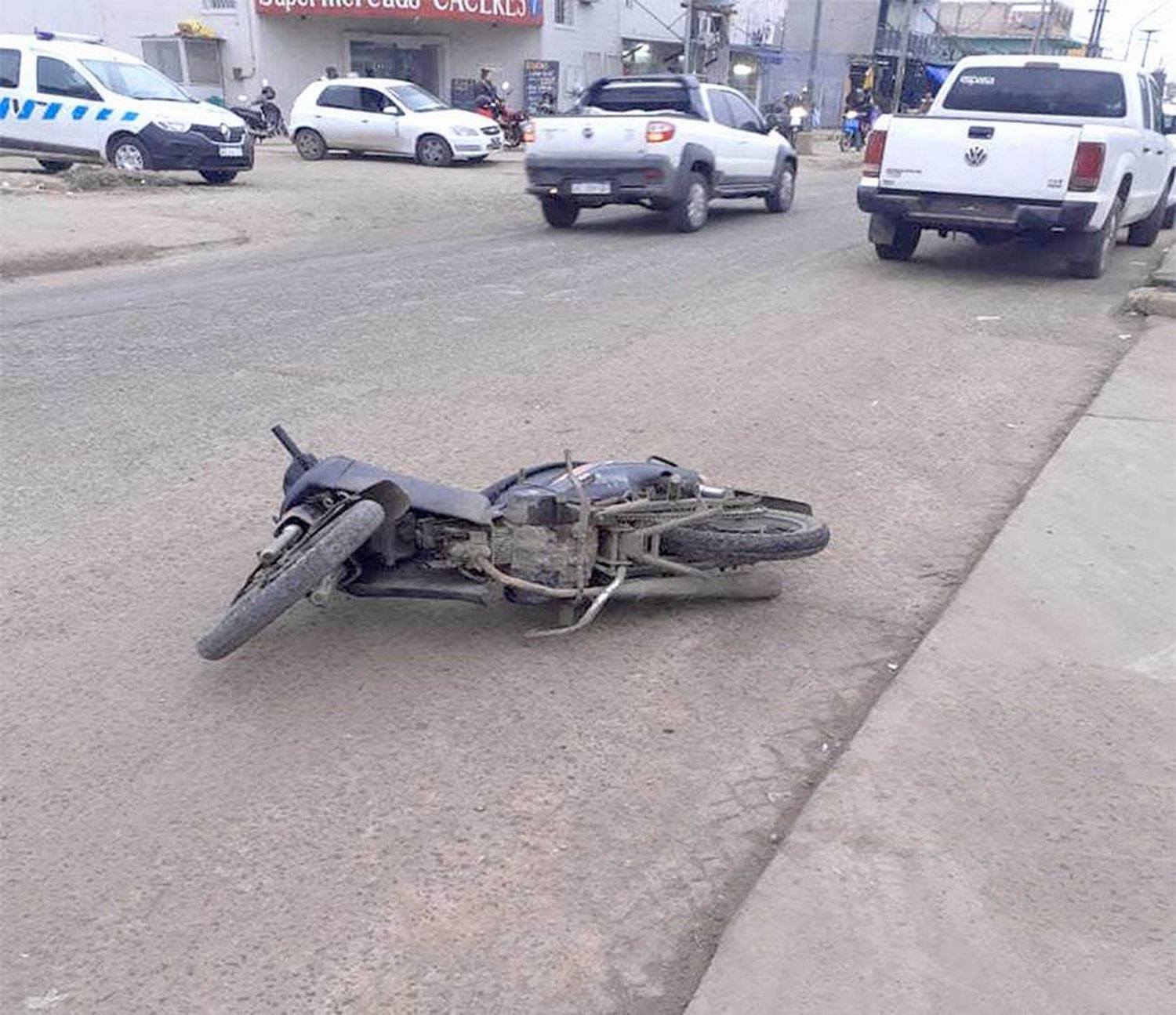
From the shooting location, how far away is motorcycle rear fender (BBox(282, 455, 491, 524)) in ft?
11.4

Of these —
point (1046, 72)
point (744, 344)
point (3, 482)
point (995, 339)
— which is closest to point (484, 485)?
point (3, 482)

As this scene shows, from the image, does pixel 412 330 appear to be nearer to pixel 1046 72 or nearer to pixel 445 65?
pixel 1046 72

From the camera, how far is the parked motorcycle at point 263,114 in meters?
27.8

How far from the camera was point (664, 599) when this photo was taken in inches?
157

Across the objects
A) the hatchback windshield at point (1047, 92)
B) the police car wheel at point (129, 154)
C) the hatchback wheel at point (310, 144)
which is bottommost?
the hatchback wheel at point (310, 144)

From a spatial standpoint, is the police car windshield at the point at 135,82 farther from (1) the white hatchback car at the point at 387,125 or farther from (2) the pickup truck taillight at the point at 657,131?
(2) the pickup truck taillight at the point at 657,131

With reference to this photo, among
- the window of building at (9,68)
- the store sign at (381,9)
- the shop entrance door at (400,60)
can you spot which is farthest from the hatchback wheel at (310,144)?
the shop entrance door at (400,60)

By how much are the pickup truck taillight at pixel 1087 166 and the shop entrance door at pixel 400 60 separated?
1105 inches

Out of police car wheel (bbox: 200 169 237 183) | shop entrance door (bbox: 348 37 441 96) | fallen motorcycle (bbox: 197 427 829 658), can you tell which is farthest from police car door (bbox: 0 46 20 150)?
shop entrance door (bbox: 348 37 441 96)

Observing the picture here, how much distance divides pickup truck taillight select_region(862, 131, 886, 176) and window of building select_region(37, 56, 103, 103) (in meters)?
11.7

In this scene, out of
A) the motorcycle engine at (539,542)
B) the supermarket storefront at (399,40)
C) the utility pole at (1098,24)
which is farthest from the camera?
the utility pole at (1098,24)

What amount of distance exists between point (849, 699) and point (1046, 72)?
986 centimetres

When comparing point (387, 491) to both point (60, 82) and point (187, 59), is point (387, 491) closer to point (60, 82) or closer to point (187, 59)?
point (60, 82)

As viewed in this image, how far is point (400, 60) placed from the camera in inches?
1359
